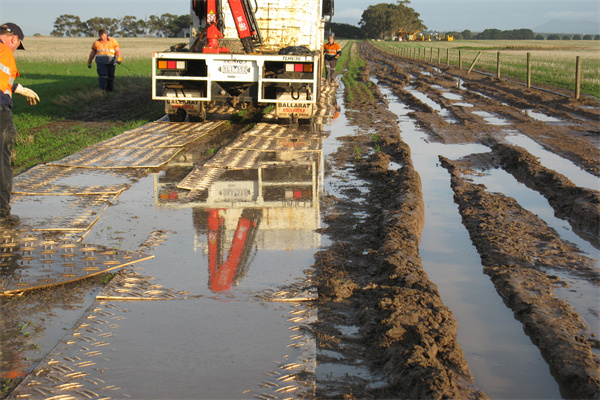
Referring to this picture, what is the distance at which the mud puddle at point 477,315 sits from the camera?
398 cm

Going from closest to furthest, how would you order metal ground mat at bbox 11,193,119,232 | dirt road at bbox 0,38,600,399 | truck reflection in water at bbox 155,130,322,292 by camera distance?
dirt road at bbox 0,38,600,399 < truck reflection in water at bbox 155,130,322,292 < metal ground mat at bbox 11,193,119,232

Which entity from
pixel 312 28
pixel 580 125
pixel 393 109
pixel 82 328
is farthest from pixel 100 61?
pixel 82 328

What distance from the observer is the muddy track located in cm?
396

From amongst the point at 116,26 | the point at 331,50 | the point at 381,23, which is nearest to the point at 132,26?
the point at 116,26

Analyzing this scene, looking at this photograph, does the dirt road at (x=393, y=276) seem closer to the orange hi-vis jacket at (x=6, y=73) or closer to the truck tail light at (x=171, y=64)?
the orange hi-vis jacket at (x=6, y=73)

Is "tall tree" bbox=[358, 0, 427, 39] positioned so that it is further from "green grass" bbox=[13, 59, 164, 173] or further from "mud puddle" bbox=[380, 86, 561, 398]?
"mud puddle" bbox=[380, 86, 561, 398]

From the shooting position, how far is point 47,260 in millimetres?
5656

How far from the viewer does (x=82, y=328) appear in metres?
4.43

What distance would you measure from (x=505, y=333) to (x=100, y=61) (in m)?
16.5

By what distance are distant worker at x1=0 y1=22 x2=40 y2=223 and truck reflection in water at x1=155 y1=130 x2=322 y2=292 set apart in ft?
5.44

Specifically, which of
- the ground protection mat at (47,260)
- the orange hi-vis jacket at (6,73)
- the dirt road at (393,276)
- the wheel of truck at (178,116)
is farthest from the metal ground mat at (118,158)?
the ground protection mat at (47,260)

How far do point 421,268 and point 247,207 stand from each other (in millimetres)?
2569

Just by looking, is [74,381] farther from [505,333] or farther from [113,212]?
[113,212]

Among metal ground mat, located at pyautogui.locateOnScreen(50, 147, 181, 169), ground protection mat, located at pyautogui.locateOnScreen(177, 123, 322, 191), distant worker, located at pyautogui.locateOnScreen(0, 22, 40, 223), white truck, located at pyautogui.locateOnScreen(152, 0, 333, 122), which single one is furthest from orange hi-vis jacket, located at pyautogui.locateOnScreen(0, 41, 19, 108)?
white truck, located at pyautogui.locateOnScreen(152, 0, 333, 122)
